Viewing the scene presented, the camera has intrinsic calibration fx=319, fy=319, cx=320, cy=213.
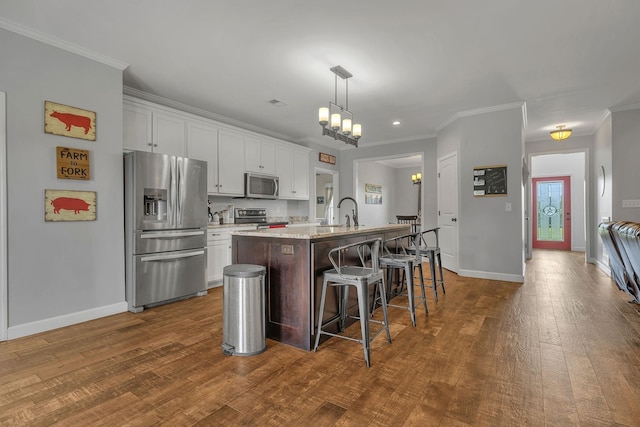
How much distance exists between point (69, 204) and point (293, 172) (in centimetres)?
377

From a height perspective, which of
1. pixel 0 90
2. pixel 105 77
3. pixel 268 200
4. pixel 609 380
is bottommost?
pixel 609 380

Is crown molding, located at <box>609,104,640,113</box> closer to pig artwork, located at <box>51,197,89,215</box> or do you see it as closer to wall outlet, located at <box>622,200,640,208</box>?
wall outlet, located at <box>622,200,640,208</box>

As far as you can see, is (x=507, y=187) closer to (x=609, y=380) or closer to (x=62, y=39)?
(x=609, y=380)

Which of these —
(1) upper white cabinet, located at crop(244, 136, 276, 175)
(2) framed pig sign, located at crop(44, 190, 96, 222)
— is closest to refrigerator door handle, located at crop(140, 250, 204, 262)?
(2) framed pig sign, located at crop(44, 190, 96, 222)

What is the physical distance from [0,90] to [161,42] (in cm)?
132

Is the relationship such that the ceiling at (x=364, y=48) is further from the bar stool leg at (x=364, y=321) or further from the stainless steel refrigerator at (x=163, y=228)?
the bar stool leg at (x=364, y=321)

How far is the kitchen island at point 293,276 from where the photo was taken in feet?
7.92

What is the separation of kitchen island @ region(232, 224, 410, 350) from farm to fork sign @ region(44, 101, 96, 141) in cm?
182

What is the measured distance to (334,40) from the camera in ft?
9.47

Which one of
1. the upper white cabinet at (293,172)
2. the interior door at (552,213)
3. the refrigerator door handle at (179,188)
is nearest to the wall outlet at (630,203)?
the interior door at (552,213)

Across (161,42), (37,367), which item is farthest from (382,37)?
(37,367)

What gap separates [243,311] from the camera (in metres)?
2.31

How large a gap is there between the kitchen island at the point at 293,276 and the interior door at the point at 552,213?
28.4 ft

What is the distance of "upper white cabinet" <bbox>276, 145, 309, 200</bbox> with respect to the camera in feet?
19.4
